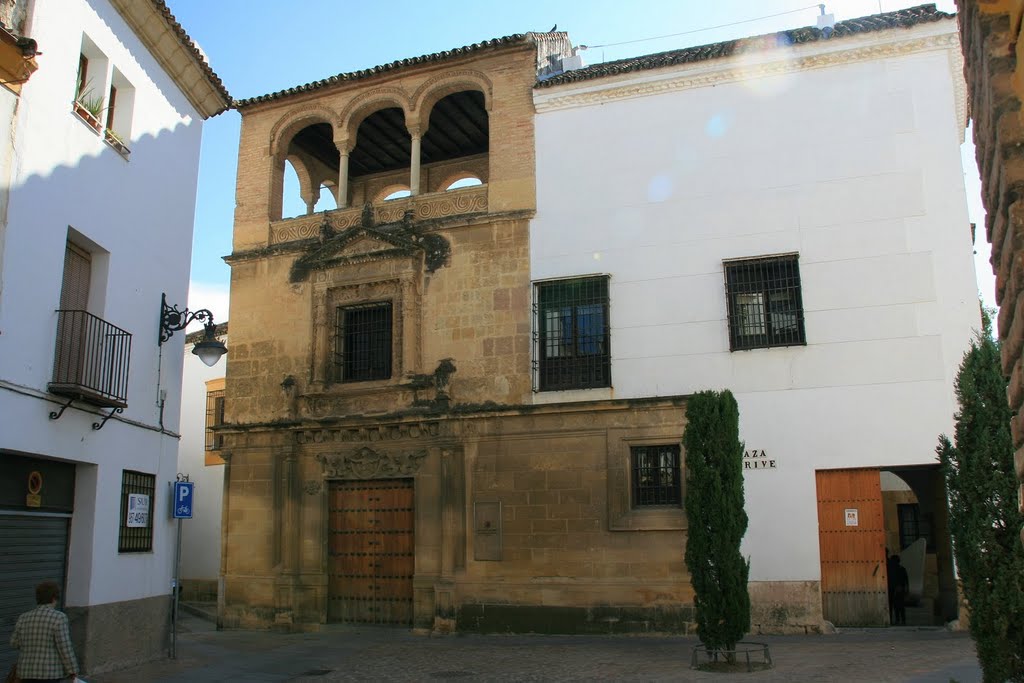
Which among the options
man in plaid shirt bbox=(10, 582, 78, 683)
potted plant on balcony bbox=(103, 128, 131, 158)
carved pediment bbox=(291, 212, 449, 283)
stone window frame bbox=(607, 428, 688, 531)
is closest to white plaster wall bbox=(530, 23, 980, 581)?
stone window frame bbox=(607, 428, 688, 531)

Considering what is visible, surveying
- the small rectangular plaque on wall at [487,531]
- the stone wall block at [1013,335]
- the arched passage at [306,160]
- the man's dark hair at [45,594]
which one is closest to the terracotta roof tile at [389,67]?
the arched passage at [306,160]

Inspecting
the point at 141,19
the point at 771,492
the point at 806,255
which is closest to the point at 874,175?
the point at 806,255

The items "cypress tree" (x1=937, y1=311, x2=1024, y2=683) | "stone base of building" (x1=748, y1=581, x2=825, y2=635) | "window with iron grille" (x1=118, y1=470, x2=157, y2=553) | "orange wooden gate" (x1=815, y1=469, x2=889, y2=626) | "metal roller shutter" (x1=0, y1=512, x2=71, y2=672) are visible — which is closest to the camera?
"cypress tree" (x1=937, y1=311, x2=1024, y2=683)

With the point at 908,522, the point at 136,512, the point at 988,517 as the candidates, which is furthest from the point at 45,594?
the point at 908,522

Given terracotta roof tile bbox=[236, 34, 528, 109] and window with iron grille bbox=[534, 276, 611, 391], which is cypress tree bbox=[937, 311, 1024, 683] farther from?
terracotta roof tile bbox=[236, 34, 528, 109]

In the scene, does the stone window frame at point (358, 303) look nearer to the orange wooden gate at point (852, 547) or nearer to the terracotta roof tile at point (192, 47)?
the terracotta roof tile at point (192, 47)

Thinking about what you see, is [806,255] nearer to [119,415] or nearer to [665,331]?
[665,331]

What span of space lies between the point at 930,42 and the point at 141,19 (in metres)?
11.6

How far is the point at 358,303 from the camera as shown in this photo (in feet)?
55.4

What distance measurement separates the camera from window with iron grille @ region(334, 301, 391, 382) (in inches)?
658

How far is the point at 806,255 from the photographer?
1412 cm

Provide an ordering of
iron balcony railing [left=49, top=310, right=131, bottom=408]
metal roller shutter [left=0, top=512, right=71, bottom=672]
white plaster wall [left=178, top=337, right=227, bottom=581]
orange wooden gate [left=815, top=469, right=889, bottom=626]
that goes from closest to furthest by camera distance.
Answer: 1. metal roller shutter [left=0, top=512, right=71, bottom=672]
2. iron balcony railing [left=49, top=310, right=131, bottom=408]
3. orange wooden gate [left=815, top=469, right=889, bottom=626]
4. white plaster wall [left=178, top=337, right=227, bottom=581]

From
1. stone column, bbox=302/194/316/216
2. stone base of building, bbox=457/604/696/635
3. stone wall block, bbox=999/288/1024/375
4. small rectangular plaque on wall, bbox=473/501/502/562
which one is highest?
stone column, bbox=302/194/316/216

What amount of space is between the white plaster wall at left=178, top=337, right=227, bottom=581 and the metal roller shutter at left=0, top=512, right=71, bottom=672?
11604 mm
